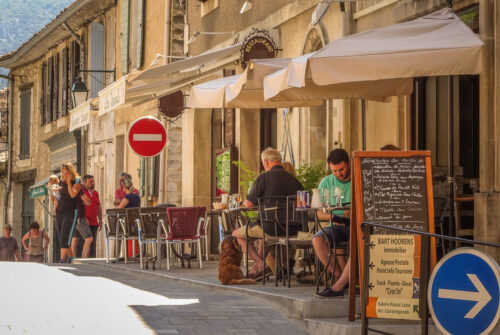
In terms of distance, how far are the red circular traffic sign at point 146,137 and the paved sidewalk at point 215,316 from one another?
5544 millimetres

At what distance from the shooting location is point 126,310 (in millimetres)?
9188

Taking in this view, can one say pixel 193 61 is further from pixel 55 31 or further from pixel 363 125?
pixel 55 31

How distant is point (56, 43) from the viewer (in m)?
34.5

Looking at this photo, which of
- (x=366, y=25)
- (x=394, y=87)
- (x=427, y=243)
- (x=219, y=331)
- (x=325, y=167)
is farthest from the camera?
(x=325, y=167)

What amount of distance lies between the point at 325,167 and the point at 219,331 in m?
6.69

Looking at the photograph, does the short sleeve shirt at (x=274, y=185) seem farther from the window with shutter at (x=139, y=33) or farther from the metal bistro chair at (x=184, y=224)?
the window with shutter at (x=139, y=33)

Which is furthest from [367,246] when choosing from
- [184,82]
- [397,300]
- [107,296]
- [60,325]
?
[184,82]

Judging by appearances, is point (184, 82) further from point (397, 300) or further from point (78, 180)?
point (397, 300)

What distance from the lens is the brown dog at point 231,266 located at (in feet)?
36.5

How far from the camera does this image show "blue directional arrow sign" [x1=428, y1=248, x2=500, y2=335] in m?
5.76

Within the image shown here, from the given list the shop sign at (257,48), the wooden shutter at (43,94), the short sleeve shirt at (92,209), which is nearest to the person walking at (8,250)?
the short sleeve shirt at (92,209)

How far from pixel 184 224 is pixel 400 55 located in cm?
653

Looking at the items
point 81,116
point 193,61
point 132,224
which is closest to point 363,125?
point 193,61

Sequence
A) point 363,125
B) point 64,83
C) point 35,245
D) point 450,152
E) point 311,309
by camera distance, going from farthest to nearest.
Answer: point 64,83 < point 35,245 < point 363,125 < point 450,152 < point 311,309
